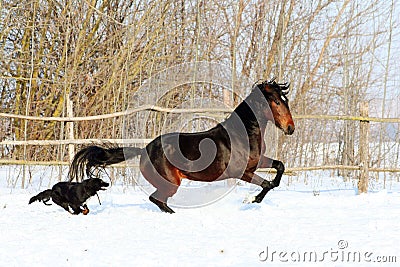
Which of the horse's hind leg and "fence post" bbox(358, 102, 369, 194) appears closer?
the horse's hind leg

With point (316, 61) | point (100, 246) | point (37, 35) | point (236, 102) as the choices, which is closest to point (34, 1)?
point (37, 35)

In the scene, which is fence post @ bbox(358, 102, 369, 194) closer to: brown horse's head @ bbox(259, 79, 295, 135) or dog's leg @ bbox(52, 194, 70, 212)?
brown horse's head @ bbox(259, 79, 295, 135)

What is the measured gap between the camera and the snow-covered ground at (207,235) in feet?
9.30

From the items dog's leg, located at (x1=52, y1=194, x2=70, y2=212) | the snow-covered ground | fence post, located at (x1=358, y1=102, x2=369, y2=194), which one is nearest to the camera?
the snow-covered ground

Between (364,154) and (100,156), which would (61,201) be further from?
(364,154)

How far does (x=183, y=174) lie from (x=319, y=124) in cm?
617

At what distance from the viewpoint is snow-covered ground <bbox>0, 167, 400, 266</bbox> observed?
9.30ft

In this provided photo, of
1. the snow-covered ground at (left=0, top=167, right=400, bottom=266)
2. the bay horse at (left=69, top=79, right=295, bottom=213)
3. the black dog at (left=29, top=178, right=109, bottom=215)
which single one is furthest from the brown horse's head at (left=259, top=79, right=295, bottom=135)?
the black dog at (left=29, top=178, right=109, bottom=215)

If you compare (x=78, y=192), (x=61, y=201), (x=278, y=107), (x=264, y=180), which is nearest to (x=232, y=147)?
(x=264, y=180)

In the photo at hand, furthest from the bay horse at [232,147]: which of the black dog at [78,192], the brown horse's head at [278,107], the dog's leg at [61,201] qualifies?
the dog's leg at [61,201]

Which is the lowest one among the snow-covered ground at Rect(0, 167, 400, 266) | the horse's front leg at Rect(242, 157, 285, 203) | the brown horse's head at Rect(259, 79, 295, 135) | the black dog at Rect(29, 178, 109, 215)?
the snow-covered ground at Rect(0, 167, 400, 266)

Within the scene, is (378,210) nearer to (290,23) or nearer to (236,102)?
(236,102)

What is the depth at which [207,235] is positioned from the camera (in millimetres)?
3527

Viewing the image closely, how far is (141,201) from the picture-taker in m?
5.83
